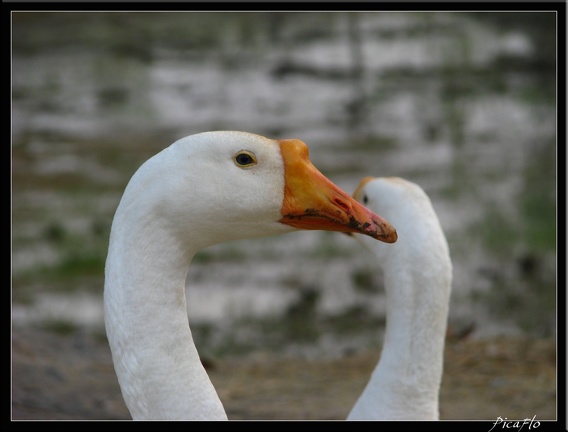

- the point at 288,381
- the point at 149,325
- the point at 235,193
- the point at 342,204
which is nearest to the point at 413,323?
the point at 342,204

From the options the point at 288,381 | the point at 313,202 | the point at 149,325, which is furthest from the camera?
the point at 288,381

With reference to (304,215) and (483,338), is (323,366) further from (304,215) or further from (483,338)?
(304,215)

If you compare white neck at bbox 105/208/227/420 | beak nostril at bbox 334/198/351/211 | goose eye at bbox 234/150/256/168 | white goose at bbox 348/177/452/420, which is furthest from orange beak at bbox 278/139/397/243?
white goose at bbox 348/177/452/420

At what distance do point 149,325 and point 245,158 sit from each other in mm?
656

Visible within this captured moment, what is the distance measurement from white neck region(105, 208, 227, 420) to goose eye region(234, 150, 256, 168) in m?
0.34

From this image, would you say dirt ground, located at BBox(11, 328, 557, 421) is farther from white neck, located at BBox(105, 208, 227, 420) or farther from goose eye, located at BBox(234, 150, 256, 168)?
goose eye, located at BBox(234, 150, 256, 168)

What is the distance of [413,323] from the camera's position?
15.0ft

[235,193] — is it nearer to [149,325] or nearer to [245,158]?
[245,158]

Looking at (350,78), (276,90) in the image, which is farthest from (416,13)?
(276,90)

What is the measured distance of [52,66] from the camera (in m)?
13.1

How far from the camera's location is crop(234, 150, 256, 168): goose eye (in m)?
3.15

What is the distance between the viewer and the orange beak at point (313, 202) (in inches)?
127

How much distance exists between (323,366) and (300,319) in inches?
30.5

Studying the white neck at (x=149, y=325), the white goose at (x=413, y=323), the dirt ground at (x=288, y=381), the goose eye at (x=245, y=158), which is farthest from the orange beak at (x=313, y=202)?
the dirt ground at (x=288, y=381)
